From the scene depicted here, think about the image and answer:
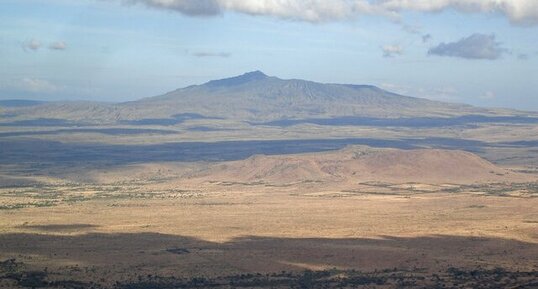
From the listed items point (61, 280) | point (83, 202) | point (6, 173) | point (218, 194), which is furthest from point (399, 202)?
point (6, 173)

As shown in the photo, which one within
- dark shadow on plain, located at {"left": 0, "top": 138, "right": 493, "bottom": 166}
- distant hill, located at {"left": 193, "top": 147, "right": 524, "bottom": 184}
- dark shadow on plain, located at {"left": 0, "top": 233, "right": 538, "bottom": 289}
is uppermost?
dark shadow on plain, located at {"left": 0, "top": 233, "right": 538, "bottom": 289}

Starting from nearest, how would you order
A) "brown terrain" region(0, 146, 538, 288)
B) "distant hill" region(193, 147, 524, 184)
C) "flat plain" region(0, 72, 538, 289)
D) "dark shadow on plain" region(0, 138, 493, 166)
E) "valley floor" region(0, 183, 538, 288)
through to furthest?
1. "valley floor" region(0, 183, 538, 288)
2. "brown terrain" region(0, 146, 538, 288)
3. "flat plain" region(0, 72, 538, 289)
4. "distant hill" region(193, 147, 524, 184)
5. "dark shadow on plain" region(0, 138, 493, 166)

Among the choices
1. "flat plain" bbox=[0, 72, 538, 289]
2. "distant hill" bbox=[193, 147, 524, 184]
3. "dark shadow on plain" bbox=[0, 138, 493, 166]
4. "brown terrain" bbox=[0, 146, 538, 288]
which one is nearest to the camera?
"brown terrain" bbox=[0, 146, 538, 288]

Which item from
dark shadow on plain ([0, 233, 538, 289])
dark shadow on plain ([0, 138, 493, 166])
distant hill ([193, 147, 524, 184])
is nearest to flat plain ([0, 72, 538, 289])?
dark shadow on plain ([0, 233, 538, 289])

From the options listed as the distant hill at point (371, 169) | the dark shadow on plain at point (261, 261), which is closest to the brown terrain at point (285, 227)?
the dark shadow on plain at point (261, 261)

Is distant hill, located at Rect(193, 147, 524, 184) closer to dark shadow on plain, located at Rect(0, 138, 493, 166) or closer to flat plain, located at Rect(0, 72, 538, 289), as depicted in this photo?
flat plain, located at Rect(0, 72, 538, 289)

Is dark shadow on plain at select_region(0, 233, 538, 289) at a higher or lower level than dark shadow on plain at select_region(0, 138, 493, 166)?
higher

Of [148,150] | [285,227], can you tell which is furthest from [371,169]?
[148,150]

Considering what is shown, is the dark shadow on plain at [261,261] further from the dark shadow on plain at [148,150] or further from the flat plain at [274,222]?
the dark shadow on plain at [148,150]

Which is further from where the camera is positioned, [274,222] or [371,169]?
[371,169]

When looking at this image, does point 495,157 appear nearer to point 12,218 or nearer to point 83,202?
point 83,202

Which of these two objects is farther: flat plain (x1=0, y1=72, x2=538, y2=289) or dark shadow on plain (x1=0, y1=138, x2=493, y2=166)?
dark shadow on plain (x1=0, y1=138, x2=493, y2=166)

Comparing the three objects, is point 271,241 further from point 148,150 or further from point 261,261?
point 148,150
